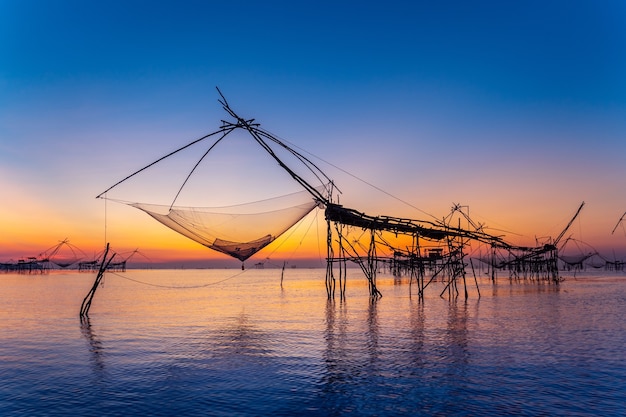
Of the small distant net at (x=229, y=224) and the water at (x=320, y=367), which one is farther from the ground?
the small distant net at (x=229, y=224)

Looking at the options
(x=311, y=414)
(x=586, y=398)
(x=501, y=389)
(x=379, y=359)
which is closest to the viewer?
(x=311, y=414)

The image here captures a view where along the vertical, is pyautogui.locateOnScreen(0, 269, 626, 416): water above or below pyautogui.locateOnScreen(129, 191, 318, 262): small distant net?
below

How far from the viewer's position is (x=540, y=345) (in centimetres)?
1230

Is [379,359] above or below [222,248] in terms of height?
below

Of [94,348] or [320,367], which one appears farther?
[94,348]

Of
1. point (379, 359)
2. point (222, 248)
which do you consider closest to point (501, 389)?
point (379, 359)

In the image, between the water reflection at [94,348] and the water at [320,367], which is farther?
the water reflection at [94,348]

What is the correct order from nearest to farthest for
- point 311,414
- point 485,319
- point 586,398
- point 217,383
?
point 311,414 → point 586,398 → point 217,383 → point 485,319

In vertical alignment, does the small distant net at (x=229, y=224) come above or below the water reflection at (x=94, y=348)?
above

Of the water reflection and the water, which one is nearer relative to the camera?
the water

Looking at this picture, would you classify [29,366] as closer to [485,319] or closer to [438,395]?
[438,395]

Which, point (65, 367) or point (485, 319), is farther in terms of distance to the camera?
point (485, 319)

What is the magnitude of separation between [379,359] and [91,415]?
6.23 meters

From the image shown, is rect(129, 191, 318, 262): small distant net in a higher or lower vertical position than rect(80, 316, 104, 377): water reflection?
higher
